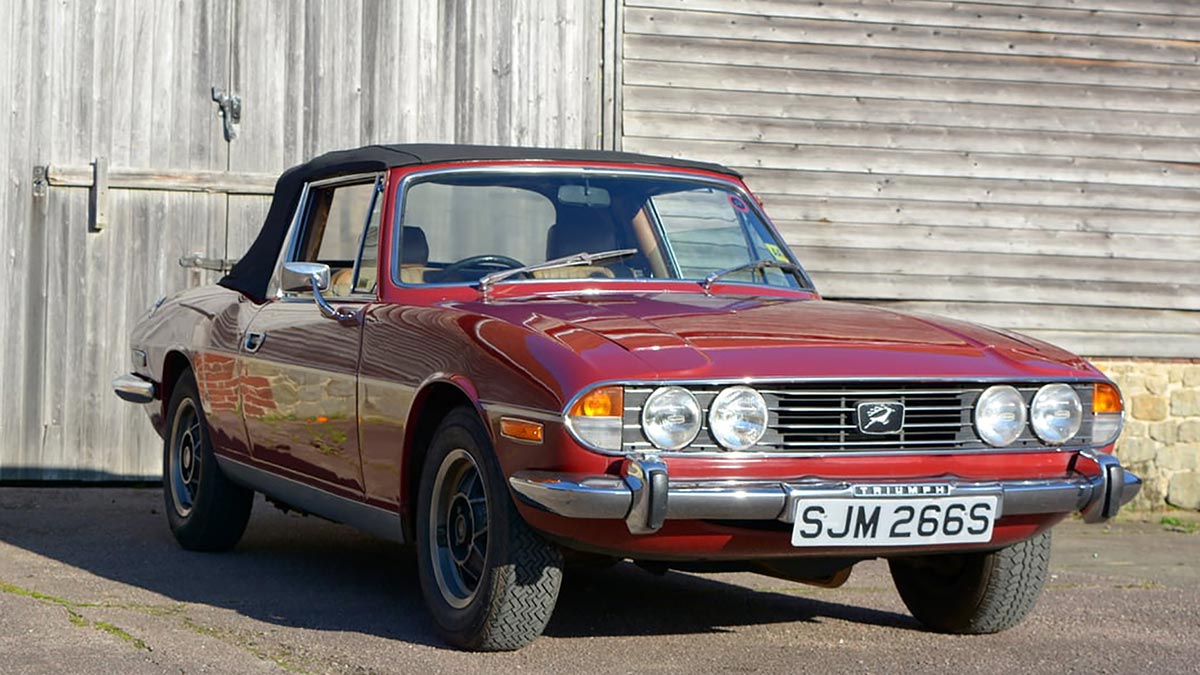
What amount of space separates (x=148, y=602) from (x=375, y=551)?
174 centimetres

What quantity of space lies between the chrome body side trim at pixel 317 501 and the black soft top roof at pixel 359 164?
711 mm

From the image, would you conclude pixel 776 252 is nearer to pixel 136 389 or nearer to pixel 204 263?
pixel 204 263

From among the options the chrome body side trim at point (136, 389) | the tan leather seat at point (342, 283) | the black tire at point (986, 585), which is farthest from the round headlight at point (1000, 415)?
the chrome body side trim at point (136, 389)

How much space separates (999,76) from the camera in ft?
36.0

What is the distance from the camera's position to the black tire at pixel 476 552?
4809 mm

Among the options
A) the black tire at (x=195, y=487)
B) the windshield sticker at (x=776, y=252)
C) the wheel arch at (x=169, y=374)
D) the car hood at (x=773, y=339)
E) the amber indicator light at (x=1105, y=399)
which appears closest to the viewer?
the car hood at (x=773, y=339)

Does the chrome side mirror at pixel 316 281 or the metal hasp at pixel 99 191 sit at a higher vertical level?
the metal hasp at pixel 99 191

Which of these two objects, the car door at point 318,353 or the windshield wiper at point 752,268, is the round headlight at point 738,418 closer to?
the windshield wiper at point 752,268

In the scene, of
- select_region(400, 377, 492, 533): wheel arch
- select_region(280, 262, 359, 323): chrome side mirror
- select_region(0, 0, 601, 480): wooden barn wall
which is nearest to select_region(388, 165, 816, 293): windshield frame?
select_region(280, 262, 359, 323): chrome side mirror

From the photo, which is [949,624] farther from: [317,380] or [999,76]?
[999,76]

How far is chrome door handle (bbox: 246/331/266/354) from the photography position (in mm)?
6598

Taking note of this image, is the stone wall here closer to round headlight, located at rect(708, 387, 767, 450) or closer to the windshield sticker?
the windshield sticker

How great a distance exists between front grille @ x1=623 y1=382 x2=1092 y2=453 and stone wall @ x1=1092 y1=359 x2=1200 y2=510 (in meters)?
6.07

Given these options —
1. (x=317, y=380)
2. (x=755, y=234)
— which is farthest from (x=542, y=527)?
(x=755, y=234)
